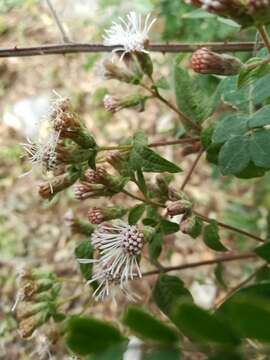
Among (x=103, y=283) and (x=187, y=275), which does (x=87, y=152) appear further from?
(x=187, y=275)

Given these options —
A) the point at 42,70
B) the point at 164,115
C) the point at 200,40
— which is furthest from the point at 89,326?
the point at 42,70

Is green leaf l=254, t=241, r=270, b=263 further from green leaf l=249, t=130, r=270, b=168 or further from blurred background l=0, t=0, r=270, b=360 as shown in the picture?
blurred background l=0, t=0, r=270, b=360

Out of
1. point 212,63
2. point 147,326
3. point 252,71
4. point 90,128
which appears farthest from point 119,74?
point 90,128

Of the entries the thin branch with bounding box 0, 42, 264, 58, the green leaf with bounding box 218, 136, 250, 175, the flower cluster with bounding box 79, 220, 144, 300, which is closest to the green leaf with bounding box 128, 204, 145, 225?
the flower cluster with bounding box 79, 220, 144, 300

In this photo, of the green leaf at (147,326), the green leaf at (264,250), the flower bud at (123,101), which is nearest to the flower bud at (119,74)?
the flower bud at (123,101)

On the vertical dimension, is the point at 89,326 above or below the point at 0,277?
above

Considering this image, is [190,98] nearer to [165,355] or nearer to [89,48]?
[89,48]

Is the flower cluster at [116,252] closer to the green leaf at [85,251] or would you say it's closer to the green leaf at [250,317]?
the green leaf at [85,251]
